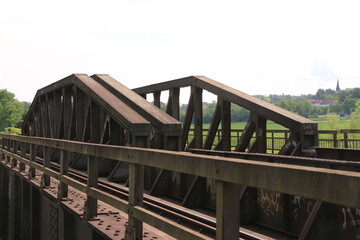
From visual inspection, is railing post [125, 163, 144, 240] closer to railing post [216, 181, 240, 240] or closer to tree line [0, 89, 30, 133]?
railing post [216, 181, 240, 240]

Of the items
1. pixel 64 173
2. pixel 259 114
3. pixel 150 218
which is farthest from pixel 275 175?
pixel 259 114

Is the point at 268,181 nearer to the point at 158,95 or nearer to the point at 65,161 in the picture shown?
the point at 65,161

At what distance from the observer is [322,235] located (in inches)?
205

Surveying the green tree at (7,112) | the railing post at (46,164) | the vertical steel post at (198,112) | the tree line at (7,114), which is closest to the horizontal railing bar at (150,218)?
the railing post at (46,164)

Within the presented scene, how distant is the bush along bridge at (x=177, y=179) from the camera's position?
3.07 meters

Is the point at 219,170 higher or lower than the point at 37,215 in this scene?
higher

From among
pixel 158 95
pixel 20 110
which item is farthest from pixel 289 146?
pixel 20 110

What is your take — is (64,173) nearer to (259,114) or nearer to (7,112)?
(259,114)

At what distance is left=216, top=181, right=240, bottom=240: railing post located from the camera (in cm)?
308

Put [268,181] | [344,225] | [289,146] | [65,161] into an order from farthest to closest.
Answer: [289,146] → [65,161] → [344,225] → [268,181]

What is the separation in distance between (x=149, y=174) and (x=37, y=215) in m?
2.87

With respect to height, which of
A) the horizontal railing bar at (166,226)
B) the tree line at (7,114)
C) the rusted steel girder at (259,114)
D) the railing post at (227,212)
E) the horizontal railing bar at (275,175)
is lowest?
the horizontal railing bar at (166,226)

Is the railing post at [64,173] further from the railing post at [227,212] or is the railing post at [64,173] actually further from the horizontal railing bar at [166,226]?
the railing post at [227,212]

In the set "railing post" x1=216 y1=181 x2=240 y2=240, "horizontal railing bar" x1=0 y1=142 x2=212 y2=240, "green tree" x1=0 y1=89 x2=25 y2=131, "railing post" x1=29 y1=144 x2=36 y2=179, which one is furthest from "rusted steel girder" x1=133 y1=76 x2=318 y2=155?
"green tree" x1=0 y1=89 x2=25 y2=131
